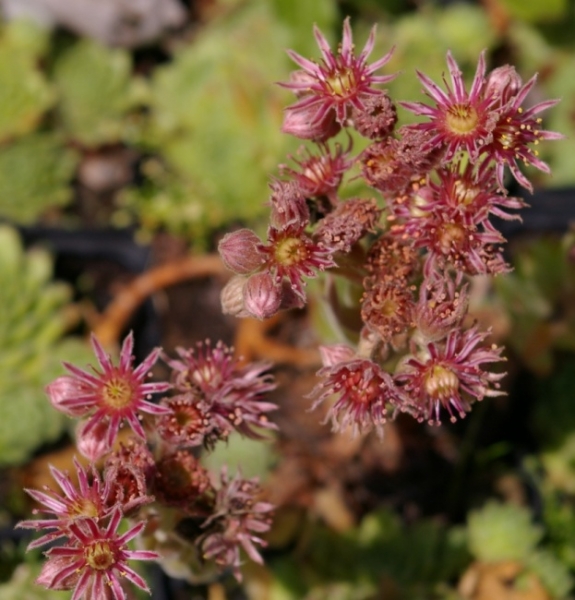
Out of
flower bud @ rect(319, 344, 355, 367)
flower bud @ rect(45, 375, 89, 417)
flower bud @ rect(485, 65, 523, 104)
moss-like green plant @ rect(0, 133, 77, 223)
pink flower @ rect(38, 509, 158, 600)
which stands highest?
moss-like green plant @ rect(0, 133, 77, 223)

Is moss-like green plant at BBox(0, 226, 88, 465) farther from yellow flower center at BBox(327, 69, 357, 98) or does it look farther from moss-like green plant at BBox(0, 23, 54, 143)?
yellow flower center at BBox(327, 69, 357, 98)

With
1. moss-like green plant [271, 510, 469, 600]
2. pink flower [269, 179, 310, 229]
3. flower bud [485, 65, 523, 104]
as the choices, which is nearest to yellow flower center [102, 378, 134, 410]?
pink flower [269, 179, 310, 229]

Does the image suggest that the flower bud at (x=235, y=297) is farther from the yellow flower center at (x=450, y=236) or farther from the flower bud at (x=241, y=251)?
the yellow flower center at (x=450, y=236)

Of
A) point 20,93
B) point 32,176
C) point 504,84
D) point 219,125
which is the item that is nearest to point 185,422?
point 504,84

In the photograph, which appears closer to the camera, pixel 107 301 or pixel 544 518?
pixel 544 518

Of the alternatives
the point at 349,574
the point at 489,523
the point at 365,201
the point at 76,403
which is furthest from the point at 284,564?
the point at 365,201

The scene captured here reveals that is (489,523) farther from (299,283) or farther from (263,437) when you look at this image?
(299,283)

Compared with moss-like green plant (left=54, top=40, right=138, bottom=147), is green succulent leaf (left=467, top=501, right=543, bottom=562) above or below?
below
